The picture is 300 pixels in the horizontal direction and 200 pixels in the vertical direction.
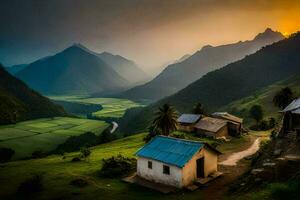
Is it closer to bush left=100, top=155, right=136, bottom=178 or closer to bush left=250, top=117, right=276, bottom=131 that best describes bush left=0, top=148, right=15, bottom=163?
bush left=100, top=155, right=136, bottom=178

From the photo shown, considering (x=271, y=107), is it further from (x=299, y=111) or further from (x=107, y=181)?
(x=107, y=181)

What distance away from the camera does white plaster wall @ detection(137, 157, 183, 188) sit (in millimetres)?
42375

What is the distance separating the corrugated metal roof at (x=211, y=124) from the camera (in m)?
97.3

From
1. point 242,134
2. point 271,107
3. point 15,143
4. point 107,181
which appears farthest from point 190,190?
point 271,107

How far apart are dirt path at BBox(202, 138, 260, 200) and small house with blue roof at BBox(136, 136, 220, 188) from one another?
2.47 metres

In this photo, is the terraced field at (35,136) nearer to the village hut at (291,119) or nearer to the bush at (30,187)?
the bush at (30,187)

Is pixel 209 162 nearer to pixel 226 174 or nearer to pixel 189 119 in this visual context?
pixel 226 174

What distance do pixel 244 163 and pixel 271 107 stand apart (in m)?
123

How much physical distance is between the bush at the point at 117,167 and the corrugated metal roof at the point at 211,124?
150 ft

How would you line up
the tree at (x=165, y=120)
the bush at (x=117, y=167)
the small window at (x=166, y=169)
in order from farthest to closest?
the tree at (x=165, y=120)
the bush at (x=117, y=167)
the small window at (x=166, y=169)

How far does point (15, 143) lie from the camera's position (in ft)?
436

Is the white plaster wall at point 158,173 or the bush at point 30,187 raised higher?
the white plaster wall at point 158,173

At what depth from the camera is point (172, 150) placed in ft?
150

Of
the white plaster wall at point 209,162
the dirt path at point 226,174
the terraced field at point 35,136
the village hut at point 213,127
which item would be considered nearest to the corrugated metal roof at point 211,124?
the village hut at point 213,127
